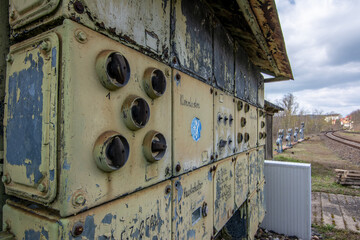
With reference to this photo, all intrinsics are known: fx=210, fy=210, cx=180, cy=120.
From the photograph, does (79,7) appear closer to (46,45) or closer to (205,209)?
(46,45)

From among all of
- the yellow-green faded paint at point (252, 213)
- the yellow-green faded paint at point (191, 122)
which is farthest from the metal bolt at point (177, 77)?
the yellow-green faded paint at point (252, 213)

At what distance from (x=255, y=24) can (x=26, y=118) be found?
6.01ft

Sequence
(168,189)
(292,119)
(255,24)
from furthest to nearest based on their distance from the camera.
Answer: (292,119), (255,24), (168,189)

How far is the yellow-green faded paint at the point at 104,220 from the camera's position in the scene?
0.70 meters

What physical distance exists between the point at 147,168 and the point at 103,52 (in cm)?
58

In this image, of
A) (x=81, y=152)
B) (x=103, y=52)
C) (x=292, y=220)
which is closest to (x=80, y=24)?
(x=103, y=52)

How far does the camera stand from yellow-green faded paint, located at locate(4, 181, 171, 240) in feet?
2.30

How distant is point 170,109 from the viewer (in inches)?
49.6

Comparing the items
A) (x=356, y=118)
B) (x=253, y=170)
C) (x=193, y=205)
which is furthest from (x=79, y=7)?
(x=356, y=118)

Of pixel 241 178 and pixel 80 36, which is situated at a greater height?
pixel 80 36

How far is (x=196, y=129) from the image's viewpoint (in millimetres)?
1595

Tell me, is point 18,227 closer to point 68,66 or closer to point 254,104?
point 68,66

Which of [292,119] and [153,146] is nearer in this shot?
[153,146]

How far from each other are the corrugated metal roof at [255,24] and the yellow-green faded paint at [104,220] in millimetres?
1482
